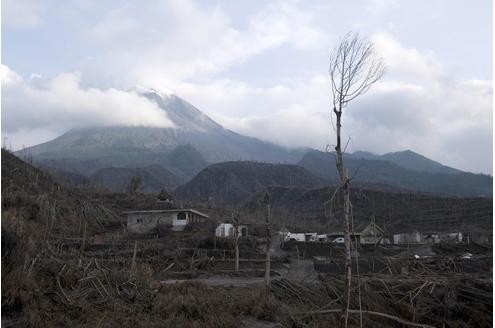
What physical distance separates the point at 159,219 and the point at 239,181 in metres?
89.6

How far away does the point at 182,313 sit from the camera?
1158 cm

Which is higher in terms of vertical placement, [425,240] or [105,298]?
[105,298]

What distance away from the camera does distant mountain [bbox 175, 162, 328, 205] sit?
5325 inches

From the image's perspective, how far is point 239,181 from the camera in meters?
144

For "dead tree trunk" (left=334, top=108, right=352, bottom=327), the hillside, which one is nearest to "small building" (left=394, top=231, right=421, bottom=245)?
the hillside

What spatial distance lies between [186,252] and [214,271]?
754 centimetres

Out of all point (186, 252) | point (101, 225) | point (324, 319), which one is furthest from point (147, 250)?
point (324, 319)

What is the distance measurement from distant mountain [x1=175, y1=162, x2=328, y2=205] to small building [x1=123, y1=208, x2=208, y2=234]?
73.1 m

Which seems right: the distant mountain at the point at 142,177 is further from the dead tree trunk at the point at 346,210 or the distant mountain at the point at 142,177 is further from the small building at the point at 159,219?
the dead tree trunk at the point at 346,210

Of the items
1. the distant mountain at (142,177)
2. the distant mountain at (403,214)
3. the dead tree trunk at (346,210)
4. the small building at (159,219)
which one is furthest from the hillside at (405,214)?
the dead tree trunk at (346,210)

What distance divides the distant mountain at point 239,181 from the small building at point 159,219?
73.1 metres

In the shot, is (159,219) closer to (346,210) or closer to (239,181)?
(346,210)

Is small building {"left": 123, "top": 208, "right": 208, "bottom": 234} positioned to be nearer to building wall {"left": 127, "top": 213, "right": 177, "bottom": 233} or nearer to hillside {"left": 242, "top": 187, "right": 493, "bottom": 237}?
building wall {"left": 127, "top": 213, "right": 177, "bottom": 233}

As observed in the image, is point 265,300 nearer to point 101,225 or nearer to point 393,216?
point 101,225
